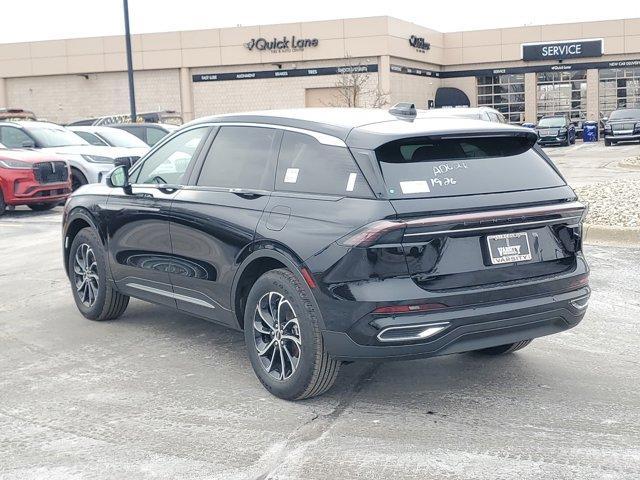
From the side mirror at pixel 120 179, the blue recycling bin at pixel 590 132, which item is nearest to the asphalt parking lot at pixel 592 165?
the blue recycling bin at pixel 590 132

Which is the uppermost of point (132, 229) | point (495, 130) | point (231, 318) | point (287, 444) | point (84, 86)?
point (84, 86)

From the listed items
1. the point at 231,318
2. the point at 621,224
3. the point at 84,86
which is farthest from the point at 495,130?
the point at 84,86

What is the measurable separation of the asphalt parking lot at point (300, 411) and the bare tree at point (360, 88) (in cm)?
3732

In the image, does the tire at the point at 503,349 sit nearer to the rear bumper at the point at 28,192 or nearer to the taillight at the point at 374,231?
the taillight at the point at 374,231

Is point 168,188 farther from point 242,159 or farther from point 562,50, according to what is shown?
point 562,50

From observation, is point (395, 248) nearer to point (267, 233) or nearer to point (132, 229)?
point (267, 233)

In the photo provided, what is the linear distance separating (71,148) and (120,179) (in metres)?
11.4

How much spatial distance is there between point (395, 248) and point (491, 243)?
583 mm

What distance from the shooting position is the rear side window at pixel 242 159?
18.5ft

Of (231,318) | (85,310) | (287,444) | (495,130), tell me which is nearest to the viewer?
(287,444)

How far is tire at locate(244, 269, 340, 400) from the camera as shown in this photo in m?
5.02

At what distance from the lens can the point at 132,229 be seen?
670 cm

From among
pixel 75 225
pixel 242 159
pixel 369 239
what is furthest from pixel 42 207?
pixel 369 239

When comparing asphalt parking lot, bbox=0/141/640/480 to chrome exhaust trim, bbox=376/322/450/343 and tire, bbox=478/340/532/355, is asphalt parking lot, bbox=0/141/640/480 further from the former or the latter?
chrome exhaust trim, bbox=376/322/450/343
